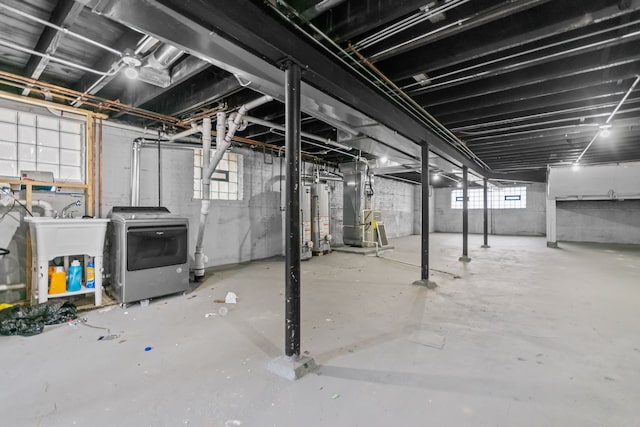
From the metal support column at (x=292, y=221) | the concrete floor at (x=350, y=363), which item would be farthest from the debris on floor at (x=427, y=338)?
the metal support column at (x=292, y=221)

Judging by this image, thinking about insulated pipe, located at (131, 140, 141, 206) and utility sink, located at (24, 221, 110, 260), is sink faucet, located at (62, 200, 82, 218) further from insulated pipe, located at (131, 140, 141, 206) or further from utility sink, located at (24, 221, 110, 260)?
insulated pipe, located at (131, 140, 141, 206)

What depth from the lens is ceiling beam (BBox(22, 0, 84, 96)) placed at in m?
1.98

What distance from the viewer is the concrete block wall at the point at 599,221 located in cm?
920

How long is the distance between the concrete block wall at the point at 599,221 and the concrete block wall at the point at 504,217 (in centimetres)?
98

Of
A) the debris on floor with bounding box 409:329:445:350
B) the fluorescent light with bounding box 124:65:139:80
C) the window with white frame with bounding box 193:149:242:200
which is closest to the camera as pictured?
Result: the debris on floor with bounding box 409:329:445:350

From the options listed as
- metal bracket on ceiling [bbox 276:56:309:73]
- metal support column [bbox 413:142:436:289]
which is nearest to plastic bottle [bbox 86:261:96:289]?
metal bracket on ceiling [bbox 276:56:309:73]

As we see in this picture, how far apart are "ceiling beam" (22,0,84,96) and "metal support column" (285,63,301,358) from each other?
1526mm

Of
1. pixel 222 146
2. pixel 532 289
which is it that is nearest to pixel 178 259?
pixel 222 146

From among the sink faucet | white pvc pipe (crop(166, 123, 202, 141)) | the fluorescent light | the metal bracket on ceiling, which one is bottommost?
the sink faucet

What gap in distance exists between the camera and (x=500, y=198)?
12.2 m

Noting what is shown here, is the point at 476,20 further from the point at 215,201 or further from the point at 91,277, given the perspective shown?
the point at 215,201

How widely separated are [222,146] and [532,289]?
15.7 feet

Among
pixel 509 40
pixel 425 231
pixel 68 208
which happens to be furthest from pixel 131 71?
pixel 425 231

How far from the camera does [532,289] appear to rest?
12.7ft
